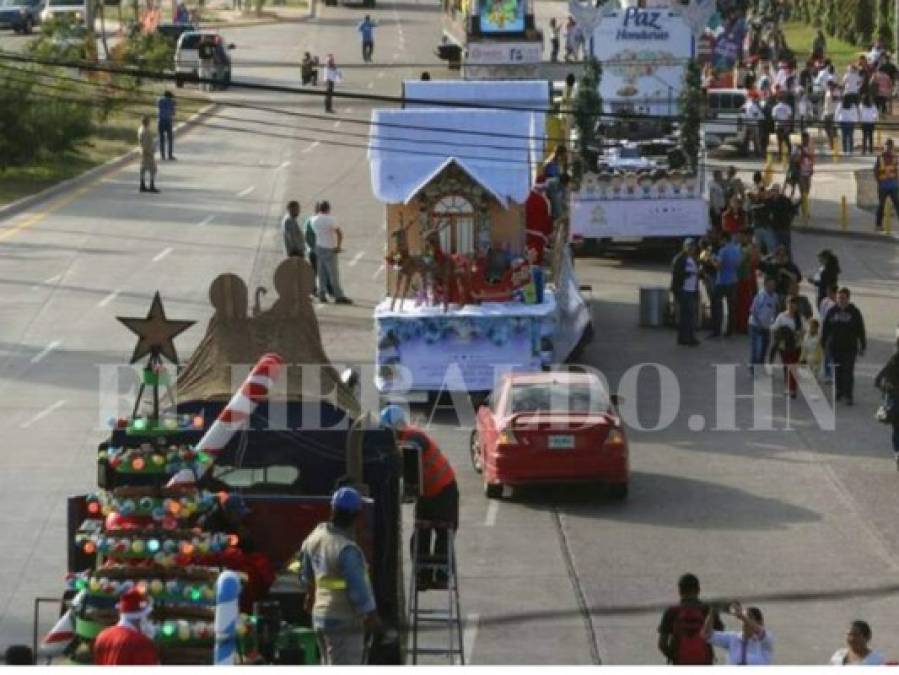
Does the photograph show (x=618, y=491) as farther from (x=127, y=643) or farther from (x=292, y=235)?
(x=292, y=235)

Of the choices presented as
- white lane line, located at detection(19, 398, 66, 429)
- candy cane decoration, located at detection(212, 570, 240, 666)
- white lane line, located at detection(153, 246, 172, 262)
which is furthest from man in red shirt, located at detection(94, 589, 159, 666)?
white lane line, located at detection(153, 246, 172, 262)

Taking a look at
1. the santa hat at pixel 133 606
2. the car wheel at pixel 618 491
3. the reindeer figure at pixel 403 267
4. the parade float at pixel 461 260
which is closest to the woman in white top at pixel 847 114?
the parade float at pixel 461 260

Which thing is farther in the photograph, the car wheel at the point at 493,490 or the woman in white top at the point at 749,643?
the car wheel at the point at 493,490

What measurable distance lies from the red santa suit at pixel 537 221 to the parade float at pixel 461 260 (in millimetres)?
172

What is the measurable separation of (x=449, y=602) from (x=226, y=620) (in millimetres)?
4759

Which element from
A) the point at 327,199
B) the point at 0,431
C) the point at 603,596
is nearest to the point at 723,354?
the point at 0,431

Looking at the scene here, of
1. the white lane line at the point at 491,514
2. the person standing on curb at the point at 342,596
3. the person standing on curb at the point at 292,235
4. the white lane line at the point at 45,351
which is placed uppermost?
the person standing on curb at the point at 342,596

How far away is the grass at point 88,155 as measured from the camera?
4912cm

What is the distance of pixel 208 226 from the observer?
1738 inches

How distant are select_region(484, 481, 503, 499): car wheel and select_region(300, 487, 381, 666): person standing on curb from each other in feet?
31.3

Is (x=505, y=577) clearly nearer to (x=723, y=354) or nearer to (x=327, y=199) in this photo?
(x=723, y=354)

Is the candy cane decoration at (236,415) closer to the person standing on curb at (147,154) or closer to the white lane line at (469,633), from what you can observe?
the white lane line at (469,633)

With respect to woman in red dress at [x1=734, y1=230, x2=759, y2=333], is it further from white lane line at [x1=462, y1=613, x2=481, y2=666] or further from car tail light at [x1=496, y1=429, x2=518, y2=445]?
white lane line at [x1=462, y1=613, x2=481, y2=666]

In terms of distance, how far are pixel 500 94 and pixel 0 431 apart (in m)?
8.08
